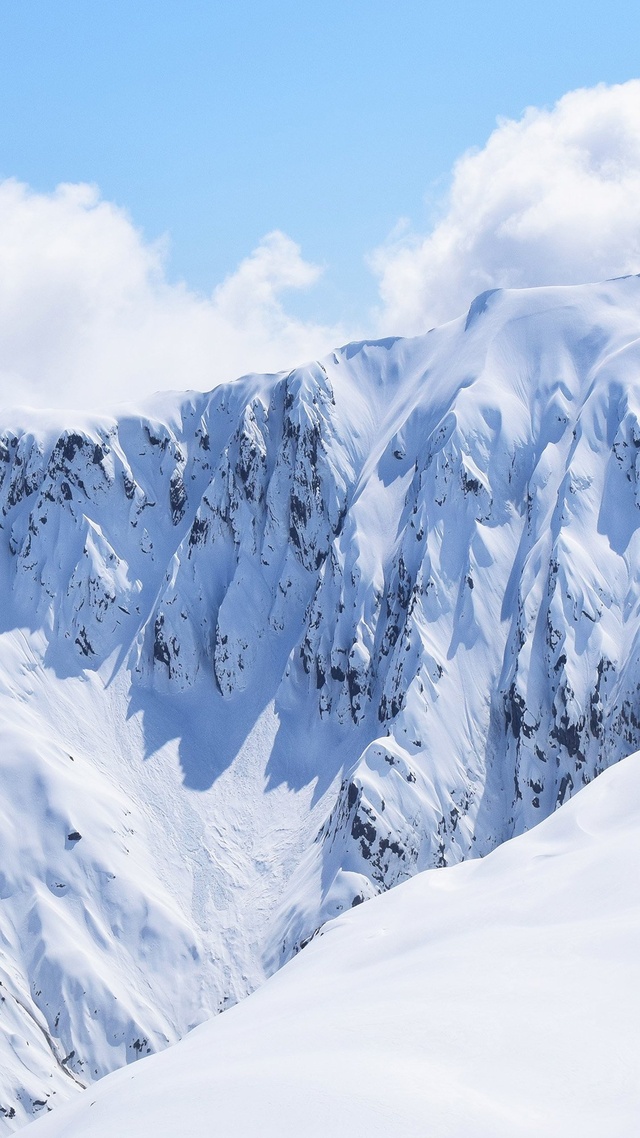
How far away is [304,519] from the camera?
146125 millimetres

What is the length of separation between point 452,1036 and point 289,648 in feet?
→ 390

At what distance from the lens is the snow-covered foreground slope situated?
17344 mm

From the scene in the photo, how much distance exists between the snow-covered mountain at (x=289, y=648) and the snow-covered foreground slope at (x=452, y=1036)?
229 feet

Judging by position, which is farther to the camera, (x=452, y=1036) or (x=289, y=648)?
(x=289, y=648)

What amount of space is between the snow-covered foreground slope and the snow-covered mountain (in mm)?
69878

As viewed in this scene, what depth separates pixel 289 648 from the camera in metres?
140

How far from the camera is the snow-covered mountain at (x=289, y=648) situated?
107 metres

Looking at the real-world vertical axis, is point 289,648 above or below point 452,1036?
above

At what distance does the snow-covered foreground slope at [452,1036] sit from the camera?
56.9 ft

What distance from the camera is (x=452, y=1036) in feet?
68.9

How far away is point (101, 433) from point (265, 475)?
2843 centimetres

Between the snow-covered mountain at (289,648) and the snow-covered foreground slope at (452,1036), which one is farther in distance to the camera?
the snow-covered mountain at (289,648)

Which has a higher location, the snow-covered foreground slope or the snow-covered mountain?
the snow-covered mountain

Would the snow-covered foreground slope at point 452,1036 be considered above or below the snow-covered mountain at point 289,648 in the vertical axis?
below
